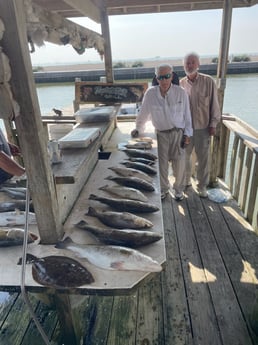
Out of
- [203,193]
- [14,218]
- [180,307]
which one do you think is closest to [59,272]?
[14,218]

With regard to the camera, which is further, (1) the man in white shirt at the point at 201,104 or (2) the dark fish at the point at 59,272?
(1) the man in white shirt at the point at 201,104

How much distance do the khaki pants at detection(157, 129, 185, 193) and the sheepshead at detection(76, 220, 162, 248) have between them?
2187mm

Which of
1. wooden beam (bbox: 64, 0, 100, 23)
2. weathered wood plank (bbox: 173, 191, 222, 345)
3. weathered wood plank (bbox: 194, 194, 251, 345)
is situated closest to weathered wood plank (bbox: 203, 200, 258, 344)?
weathered wood plank (bbox: 194, 194, 251, 345)

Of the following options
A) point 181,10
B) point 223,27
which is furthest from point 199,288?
point 181,10

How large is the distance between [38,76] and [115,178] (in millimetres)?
26547

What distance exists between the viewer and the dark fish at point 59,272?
140cm

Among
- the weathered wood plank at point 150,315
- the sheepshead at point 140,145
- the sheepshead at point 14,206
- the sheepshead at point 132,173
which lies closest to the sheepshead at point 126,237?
the sheepshead at point 14,206

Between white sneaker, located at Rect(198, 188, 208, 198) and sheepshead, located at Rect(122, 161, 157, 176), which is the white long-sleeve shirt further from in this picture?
sheepshead, located at Rect(122, 161, 157, 176)

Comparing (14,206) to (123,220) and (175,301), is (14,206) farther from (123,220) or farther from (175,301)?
(175,301)

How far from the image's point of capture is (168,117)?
3.52 metres

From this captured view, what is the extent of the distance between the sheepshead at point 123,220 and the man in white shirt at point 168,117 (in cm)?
200

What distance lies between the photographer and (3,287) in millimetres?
1403

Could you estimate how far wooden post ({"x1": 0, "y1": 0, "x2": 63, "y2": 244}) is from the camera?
113 cm

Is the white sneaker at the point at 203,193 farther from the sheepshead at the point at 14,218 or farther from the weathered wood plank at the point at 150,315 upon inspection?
the sheepshead at the point at 14,218
